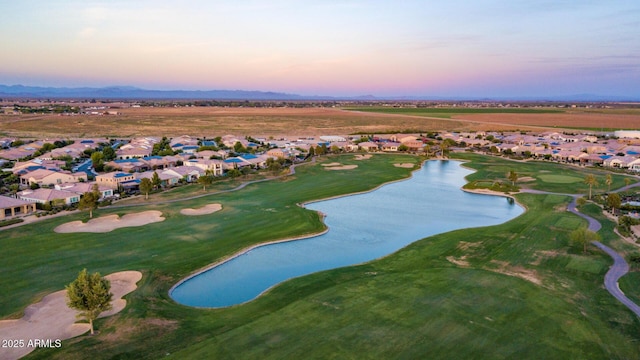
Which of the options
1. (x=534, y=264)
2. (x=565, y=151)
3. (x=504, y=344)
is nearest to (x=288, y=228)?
(x=534, y=264)

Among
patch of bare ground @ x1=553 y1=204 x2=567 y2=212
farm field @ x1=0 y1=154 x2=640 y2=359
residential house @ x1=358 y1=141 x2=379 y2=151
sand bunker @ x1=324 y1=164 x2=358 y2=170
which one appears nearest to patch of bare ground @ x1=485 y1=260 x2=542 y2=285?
farm field @ x1=0 y1=154 x2=640 y2=359

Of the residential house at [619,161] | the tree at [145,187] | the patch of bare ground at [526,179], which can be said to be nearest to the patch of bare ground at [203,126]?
the residential house at [619,161]

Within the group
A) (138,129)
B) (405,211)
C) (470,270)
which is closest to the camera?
(470,270)

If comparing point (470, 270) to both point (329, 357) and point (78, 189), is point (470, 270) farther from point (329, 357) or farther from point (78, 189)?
point (78, 189)

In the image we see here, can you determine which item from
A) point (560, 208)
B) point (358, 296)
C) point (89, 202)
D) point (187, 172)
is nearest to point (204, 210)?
point (89, 202)

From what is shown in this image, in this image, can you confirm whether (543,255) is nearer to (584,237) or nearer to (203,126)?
(584,237)

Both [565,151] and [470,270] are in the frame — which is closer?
[470,270]

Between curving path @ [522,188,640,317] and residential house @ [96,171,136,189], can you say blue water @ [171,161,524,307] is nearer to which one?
curving path @ [522,188,640,317]
